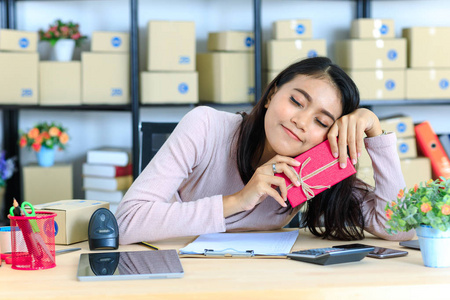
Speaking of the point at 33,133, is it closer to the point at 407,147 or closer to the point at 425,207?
the point at 407,147

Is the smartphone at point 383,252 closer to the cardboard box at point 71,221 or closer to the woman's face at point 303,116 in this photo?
the woman's face at point 303,116

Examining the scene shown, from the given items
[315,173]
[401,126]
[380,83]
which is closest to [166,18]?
[380,83]

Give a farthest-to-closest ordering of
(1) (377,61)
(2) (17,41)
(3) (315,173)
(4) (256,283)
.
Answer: (1) (377,61) < (2) (17,41) < (3) (315,173) < (4) (256,283)

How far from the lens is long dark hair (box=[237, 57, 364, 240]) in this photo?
1.48 m

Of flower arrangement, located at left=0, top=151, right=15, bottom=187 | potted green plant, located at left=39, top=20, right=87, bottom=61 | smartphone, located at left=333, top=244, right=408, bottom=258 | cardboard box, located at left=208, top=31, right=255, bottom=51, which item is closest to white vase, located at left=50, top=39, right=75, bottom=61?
potted green plant, located at left=39, top=20, right=87, bottom=61

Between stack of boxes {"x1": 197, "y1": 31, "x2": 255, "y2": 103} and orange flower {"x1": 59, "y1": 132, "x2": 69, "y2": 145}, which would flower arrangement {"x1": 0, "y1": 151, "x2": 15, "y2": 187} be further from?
stack of boxes {"x1": 197, "y1": 31, "x2": 255, "y2": 103}

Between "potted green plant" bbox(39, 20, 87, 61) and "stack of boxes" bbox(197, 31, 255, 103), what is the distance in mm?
646

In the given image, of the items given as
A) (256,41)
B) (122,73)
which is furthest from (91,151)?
(256,41)

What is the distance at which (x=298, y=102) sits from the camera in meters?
1.44

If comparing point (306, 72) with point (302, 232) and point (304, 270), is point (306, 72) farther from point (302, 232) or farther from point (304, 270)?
point (304, 270)

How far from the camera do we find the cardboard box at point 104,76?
2992mm

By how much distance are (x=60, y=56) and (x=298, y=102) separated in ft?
6.39

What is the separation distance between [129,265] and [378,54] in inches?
88.4

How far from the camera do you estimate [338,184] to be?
153 cm
